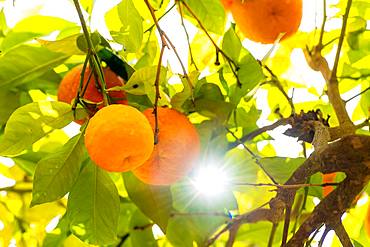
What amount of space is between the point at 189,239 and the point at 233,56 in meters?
0.25

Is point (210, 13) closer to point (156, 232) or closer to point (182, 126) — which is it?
point (182, 126)

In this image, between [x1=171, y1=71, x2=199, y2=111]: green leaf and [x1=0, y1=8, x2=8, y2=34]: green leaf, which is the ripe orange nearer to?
[x1=171, y1=71, x2=199, y2=111]: green leaf

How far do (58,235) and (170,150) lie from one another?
→ 0.95ft

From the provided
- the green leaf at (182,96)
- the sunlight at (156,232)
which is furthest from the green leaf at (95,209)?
the sunlight at (156,232)

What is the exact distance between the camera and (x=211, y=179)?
2.69ft

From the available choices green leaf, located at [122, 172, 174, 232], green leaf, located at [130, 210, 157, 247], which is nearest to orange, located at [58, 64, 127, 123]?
green leaf, located at [122, 172, 174, 232]

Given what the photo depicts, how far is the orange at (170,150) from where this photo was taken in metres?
0.69

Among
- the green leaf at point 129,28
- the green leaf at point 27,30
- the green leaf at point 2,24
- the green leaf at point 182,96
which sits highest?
the green leaf at point 2,24

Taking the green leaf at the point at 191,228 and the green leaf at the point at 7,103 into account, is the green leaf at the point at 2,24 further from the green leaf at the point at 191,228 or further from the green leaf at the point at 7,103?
the green leaf at the point at 191,228

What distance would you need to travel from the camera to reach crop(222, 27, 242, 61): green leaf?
31.3 inches

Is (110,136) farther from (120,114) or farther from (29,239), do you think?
(29,239)

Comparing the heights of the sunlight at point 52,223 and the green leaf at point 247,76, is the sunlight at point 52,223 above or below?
below

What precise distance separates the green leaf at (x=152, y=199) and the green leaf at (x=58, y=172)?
10 cm

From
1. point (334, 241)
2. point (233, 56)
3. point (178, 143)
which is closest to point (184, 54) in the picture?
point (233, 56)
